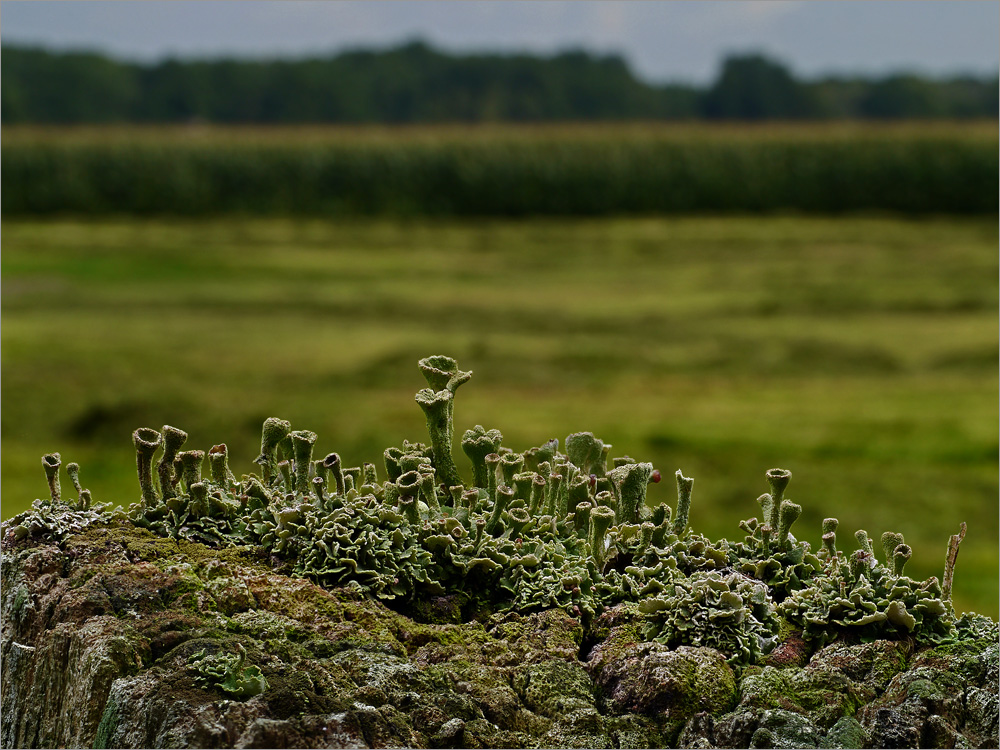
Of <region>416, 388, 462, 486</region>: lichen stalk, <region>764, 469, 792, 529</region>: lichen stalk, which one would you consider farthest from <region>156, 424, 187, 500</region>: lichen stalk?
<region>764, 469, 792, 529</region>: lichen stalk

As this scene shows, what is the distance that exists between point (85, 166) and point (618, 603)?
33.4m

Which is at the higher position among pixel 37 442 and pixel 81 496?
pixel 81 496

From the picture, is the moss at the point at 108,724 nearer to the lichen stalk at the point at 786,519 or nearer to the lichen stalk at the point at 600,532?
the lichen stalk at the point at 600,532

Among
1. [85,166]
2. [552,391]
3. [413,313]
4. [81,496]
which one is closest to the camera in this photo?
[81,496]

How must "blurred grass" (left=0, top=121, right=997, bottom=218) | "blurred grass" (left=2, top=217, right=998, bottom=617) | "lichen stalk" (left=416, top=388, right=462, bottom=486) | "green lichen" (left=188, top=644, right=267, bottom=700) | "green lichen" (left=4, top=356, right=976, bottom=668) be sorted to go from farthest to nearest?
"blurred grass" (left=0, top=121, right=997, bottom=218) → "blurred grass" (left=2, top=217, right=998, bottom=617) → "lichen stalk" (left=416, top=388, right=462, bottom=486) → "green lichen" (left=4, top=356, right=976, bottom=668) → "green lichen" (left=188, top=644, right=267, bottom=700)

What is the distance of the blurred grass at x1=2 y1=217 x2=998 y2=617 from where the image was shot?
27.1 ft

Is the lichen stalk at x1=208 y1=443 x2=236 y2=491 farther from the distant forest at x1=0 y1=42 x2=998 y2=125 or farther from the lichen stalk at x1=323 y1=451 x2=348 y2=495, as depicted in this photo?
the distant forest at x1=0 y1=42 x2=998 y2=125

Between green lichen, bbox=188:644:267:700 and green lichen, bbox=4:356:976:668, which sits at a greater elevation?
green lichen, bbox=4:356:976:668

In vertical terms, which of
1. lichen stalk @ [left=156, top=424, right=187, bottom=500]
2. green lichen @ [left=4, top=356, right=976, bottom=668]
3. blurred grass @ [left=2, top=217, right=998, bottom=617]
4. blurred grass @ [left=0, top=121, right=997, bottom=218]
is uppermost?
blurred grass @ [left=0, top=121, right=997, bottom=218]

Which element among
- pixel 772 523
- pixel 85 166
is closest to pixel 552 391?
pixel 772 523

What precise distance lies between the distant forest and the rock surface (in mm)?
53625

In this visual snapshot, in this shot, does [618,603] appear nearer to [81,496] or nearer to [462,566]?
[462,566]

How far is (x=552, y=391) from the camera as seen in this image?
35.5 feet

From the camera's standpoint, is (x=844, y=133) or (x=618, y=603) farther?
(x=844, y=133)
